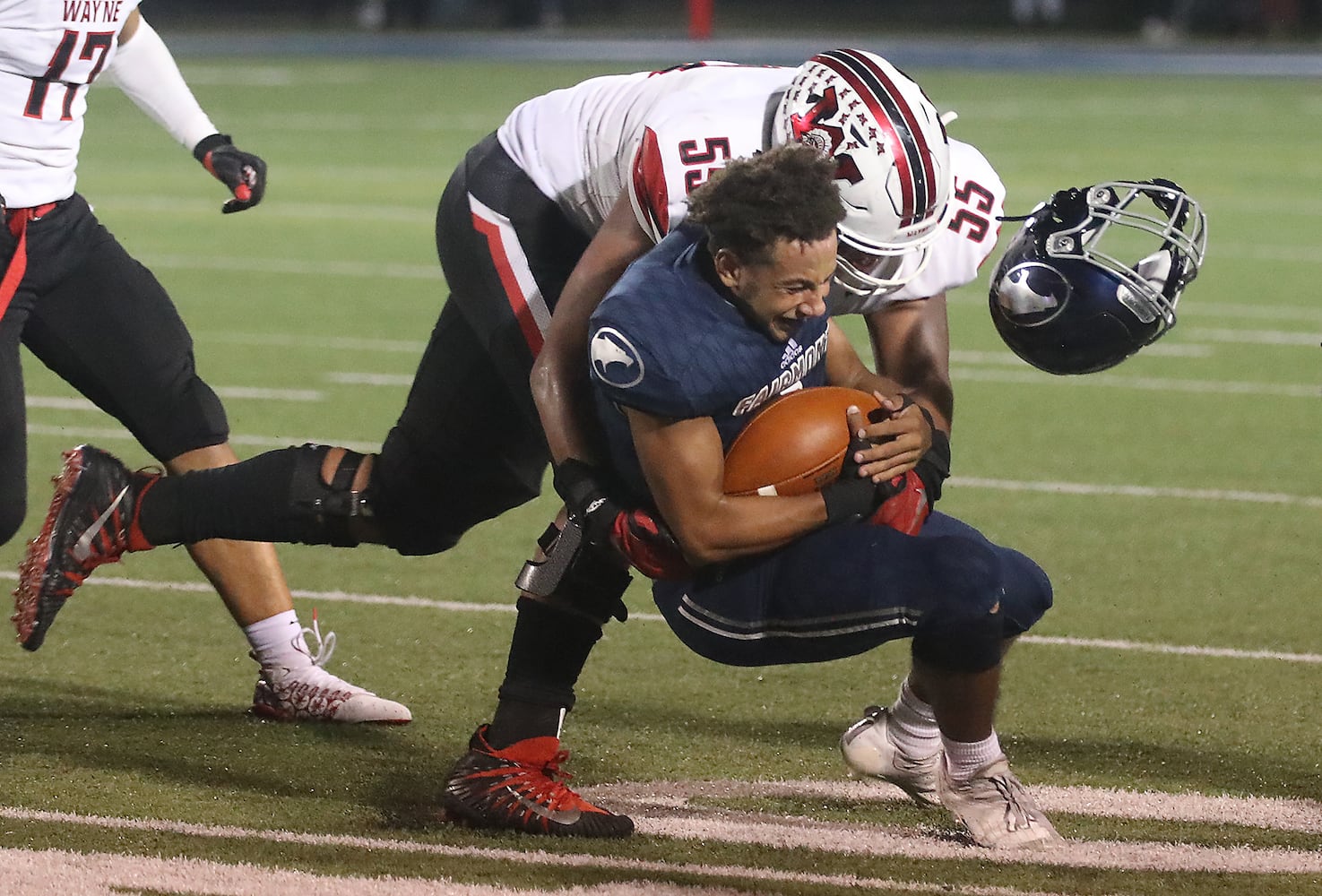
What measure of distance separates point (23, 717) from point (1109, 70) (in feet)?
64.6

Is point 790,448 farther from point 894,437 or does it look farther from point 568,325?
point 568,325

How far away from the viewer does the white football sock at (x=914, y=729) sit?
3631mm

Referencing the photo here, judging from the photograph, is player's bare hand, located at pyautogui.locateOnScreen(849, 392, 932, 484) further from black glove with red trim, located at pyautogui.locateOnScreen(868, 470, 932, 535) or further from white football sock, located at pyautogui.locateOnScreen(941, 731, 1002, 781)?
white football sock, located at pyautogui.locateOnScreen(941, 731, 1002, 781)

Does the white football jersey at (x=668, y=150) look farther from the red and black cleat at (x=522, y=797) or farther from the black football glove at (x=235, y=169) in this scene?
the red and black cleat at (x=522, y=797)

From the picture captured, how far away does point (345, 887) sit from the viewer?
3.18 metres

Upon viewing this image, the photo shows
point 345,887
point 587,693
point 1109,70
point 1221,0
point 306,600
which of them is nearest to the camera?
point 345,887

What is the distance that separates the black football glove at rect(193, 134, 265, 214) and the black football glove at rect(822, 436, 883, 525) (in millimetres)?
1580

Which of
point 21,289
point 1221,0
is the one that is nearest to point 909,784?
point 21,289

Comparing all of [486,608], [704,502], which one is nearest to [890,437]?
[704,502]

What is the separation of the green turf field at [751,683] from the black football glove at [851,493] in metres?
0.53

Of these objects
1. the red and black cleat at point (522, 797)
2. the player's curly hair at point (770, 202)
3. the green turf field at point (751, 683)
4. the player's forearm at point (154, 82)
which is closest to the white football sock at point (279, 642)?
the green turf field at point (751, 683)

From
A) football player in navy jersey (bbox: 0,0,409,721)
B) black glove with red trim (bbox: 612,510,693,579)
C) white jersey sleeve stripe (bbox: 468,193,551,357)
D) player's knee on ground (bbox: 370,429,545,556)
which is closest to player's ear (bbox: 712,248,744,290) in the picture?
black glove with red trim (bbox: 612,510,693,579)

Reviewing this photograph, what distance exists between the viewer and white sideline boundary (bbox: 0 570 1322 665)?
4688 millimetres

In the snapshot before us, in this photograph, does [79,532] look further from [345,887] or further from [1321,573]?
[1321,573]
